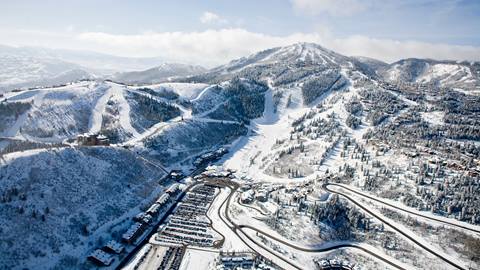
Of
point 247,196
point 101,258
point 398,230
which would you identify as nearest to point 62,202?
point 101,258

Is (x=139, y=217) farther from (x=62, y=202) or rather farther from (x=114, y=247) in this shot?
(x=62, y=202)

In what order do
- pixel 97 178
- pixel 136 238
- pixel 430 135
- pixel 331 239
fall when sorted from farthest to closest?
pixel 430 135 < pixel 97 178 < pixel 331 239 < pixel 136 238

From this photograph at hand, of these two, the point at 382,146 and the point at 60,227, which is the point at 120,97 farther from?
the point at 382,146

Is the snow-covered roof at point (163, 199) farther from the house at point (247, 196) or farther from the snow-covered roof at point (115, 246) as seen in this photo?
the house at point (247, 196)

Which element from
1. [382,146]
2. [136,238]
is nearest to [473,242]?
[382,146]

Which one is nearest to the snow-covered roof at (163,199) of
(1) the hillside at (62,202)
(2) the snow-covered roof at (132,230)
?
(1) the hillside at (62,202)
